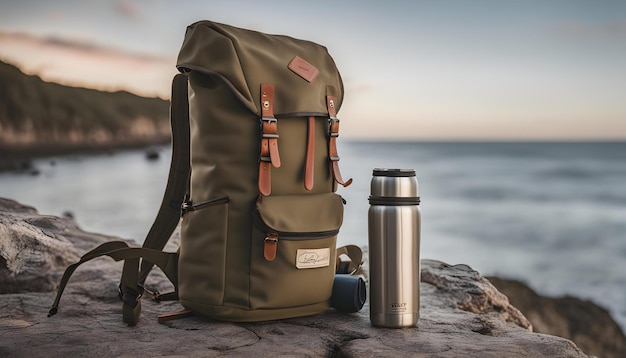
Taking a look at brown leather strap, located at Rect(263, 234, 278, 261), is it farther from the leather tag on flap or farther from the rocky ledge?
the leather tag on flap

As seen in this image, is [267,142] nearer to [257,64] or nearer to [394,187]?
[257,64]

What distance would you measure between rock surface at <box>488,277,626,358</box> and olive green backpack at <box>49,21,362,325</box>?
3106mm

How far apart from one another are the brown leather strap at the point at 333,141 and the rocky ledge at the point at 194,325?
0.65 meters

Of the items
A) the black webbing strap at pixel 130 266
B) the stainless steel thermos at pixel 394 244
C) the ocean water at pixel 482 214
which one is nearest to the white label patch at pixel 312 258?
the stainless steel thermos at pixel 394 244

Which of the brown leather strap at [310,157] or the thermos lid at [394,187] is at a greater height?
the brown leather strap at [310,157]

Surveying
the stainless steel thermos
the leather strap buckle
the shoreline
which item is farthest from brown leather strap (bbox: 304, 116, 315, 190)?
the shoreline

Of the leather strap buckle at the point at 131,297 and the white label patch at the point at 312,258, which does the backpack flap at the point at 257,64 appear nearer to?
the white label patch at the point at 312,258

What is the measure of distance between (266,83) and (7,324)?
152 centimetres

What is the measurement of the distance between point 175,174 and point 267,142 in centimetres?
62

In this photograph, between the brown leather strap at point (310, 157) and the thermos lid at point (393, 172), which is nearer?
the thermos lid at point (393, 172)

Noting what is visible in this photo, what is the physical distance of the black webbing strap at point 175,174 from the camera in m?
3.06

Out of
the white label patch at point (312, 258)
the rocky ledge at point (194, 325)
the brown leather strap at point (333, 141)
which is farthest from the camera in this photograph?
the brown leather strap at point (333, 141)

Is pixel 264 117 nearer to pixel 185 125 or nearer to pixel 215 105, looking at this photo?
pixel 215 105

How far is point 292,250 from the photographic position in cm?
281
